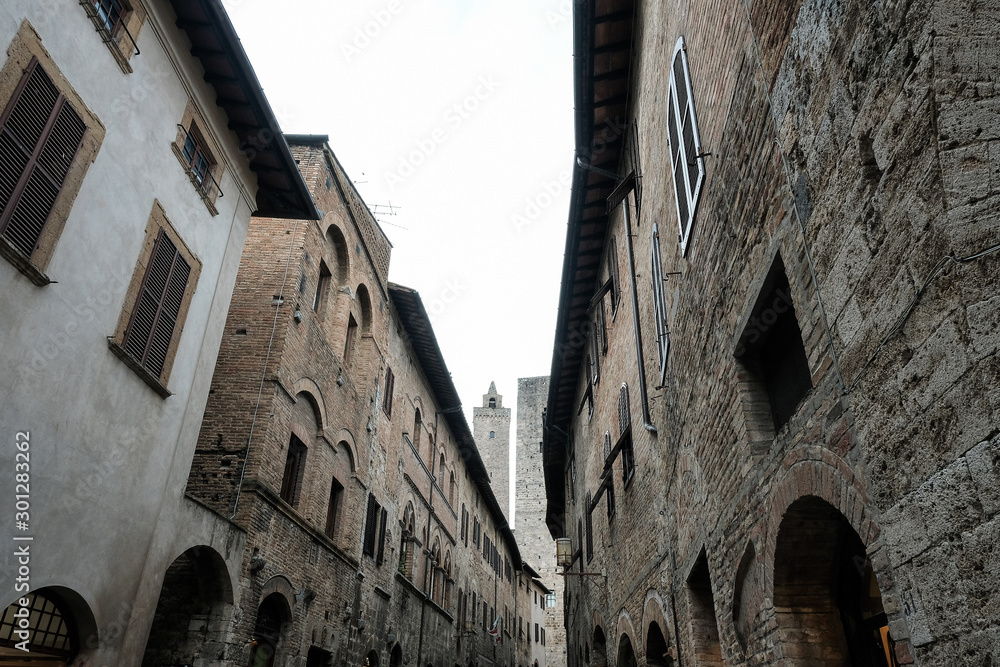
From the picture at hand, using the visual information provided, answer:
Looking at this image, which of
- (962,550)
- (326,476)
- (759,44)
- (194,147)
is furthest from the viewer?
(326,476)

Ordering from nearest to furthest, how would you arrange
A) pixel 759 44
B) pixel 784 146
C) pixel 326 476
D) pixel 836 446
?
pixel 836 446, pixel 784 146, pixel 759 44, pixel 326 476

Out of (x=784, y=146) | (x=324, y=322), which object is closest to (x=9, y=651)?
(x=784, y=146)

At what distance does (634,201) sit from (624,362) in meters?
2.64

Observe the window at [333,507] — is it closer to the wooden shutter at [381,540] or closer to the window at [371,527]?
the window at [371,527]

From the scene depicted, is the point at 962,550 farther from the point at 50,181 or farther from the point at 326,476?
the point at 326,476

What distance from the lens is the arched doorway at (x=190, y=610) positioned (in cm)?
823

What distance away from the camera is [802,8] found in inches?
133

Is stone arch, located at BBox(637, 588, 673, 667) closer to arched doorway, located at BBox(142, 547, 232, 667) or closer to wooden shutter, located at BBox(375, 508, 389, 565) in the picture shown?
arched doorway, located at BBox(142, 547, 232, 667)

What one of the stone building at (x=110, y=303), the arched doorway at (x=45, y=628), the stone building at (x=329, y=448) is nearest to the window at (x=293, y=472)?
the stone building at (x=329, y=448)

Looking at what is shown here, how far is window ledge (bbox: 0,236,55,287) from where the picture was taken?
16.5 ft

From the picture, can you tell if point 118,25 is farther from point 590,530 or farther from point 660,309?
point 590,530

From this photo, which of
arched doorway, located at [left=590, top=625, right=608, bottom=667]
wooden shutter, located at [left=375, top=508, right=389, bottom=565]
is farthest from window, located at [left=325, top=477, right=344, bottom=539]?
arched doorway, located at [left=590, top=625, right=608, bottom=667]

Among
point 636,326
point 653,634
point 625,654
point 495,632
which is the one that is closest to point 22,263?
point 636,326

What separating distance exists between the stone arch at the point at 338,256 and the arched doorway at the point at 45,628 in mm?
8104
